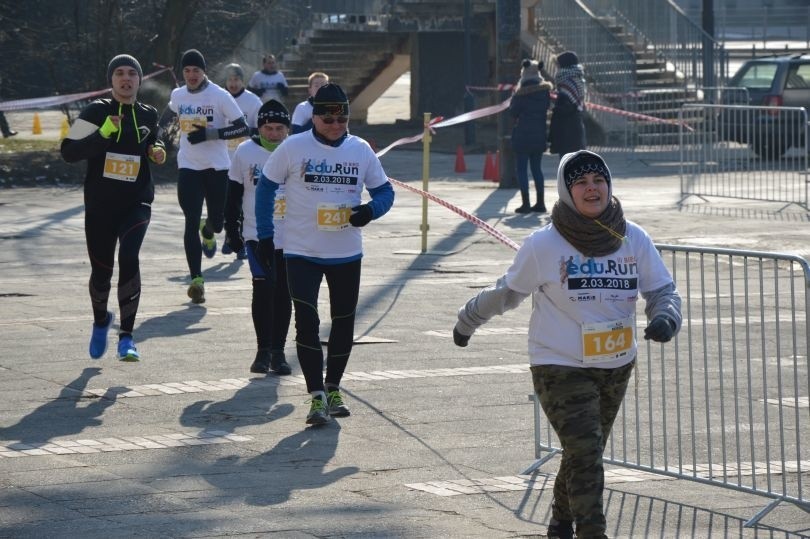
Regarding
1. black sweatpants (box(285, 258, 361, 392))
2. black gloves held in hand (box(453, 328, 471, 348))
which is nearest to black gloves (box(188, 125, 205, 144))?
black sweatpants (box(285, 258, 361, 392))

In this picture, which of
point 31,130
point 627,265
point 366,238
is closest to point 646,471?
point 627,265

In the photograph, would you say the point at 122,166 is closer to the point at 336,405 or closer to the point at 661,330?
the point at 336,405

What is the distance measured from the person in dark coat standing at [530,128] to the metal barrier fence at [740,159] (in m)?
2.35

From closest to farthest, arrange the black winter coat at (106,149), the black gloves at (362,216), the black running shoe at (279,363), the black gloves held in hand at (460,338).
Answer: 1. the black gloves held in hand at (460,338)
2. the black gloves at (362,216)
3. the black running shoe at (279,363)
4. the black winter coat at (106,149)

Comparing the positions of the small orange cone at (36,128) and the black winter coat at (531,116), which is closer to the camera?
the black winter coat at (531,116)

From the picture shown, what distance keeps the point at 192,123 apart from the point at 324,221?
4.78 m

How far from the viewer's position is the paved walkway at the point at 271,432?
6.60 m

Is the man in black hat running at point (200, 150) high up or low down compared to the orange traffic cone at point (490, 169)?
up

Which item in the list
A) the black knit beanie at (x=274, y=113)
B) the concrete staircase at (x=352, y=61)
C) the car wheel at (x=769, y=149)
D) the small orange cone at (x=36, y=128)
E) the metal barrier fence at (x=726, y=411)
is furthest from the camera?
the concrete staircase at (x=352, y=61)

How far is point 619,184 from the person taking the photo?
76.3ft

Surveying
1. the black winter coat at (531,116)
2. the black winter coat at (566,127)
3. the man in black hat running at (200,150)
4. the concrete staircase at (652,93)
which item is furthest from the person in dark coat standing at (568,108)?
the concrete staircase at (652,93)

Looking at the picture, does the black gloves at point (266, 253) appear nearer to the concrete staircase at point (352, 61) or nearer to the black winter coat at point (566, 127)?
the black winter coat at point (566, 127)

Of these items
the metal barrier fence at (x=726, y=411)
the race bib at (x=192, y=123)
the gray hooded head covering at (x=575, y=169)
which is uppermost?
the gray hooded head covering at (x=575, y=169)

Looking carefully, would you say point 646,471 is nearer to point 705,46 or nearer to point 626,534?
point 626,534
